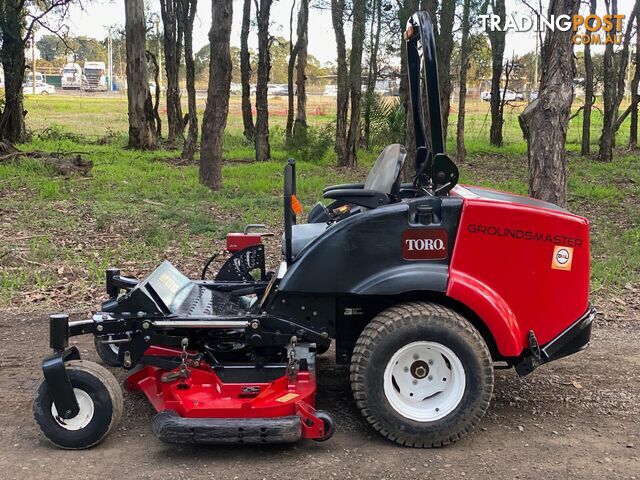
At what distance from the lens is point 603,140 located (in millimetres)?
17266

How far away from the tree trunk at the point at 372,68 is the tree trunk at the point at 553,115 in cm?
958

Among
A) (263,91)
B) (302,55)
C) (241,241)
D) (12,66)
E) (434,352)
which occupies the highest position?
(302,55)

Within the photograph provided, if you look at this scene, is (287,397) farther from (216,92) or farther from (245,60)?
(245,60)

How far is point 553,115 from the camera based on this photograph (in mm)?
7500

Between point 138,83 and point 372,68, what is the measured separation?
6.70 metres

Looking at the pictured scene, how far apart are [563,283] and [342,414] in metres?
1.56

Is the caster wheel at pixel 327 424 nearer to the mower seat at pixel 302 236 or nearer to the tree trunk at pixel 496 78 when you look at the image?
the mower seat at pixel 302 236

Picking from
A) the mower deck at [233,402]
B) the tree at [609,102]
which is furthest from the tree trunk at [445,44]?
the mower deck at [233,402]

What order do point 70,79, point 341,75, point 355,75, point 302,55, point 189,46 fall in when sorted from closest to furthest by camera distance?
point 355,75
point 341,75
point 189,46
point 302,55
point 70,79

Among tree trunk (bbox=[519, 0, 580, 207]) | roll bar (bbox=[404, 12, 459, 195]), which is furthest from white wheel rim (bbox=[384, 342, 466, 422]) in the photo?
tree trunk (bbox=[519, 0, 580, 207])

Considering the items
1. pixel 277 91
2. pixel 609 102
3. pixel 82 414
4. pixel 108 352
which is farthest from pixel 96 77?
pixel 82 414

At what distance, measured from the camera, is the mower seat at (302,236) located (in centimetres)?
415

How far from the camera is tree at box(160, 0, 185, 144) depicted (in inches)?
846

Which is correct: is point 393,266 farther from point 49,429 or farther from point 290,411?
point 49,429
